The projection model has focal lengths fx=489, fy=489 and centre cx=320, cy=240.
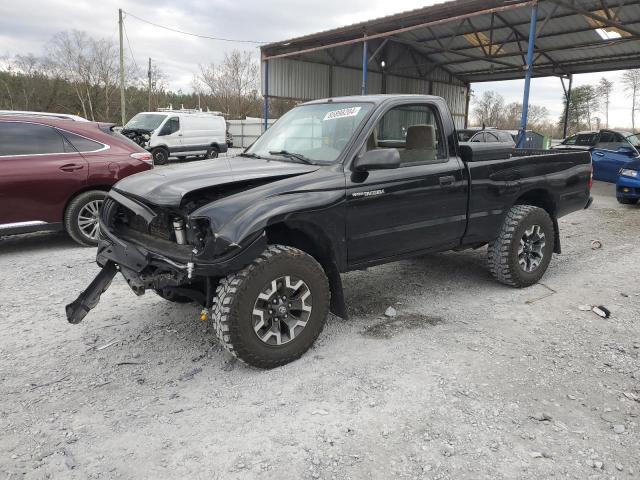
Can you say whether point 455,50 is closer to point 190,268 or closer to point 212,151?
point 212,151

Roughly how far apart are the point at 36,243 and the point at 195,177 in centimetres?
461

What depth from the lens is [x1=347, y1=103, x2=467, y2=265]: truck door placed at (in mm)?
3703

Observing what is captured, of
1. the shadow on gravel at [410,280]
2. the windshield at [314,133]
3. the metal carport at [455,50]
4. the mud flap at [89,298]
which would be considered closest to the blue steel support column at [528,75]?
the metal carport at [455,50]

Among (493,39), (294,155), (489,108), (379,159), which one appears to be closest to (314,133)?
(294,155)

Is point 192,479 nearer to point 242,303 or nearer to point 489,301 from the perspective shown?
point 242,303

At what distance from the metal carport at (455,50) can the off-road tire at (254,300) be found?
1099 cm

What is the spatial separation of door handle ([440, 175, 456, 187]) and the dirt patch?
1.15 meters

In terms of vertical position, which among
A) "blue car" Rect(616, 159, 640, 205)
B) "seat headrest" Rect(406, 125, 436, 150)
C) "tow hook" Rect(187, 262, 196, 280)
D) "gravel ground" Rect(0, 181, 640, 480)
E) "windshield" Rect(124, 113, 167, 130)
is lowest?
"gravel ground" Rect(0, 181, 640, 480)

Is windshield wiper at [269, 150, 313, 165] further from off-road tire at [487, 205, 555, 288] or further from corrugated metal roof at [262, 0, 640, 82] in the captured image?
corrugated metal roof at [262, 0, 640, 82]

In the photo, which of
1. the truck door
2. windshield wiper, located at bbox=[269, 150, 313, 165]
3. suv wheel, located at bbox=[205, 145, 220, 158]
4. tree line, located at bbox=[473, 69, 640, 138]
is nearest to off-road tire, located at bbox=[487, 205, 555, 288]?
the truck door

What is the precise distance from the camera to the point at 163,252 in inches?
125

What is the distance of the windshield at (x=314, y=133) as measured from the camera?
383 centimetres

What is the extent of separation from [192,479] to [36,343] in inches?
82.2

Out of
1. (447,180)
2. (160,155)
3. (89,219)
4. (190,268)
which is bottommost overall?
(89,219)
